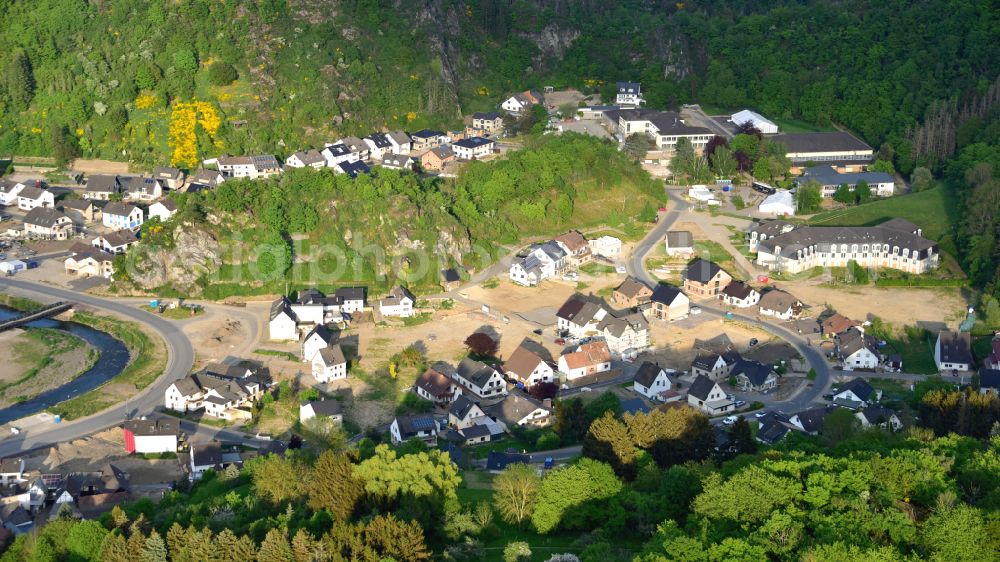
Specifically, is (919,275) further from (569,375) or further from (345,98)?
(345,98)

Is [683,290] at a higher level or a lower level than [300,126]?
lower

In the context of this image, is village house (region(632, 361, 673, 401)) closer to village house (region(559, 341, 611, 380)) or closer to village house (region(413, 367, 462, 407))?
village house (region(559, 341, 611, 380))

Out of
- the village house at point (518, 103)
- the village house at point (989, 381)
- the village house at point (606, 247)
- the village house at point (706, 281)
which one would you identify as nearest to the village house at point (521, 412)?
the village house at point (706, 281)

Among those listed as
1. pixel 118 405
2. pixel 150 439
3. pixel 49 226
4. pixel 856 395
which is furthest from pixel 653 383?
pixel 49 226

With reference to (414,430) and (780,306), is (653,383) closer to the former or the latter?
(414,430)

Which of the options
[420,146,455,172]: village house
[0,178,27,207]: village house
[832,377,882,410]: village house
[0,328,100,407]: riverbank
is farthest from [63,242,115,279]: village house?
[832,377,882,410]: village house

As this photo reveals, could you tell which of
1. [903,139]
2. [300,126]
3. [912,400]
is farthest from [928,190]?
[300,126]
